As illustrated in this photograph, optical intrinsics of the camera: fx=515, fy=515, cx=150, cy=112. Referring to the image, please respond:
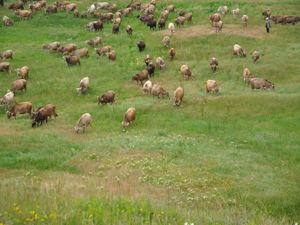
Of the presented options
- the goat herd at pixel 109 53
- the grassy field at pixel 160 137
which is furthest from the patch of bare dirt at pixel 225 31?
the goat herd at pixel 109 53

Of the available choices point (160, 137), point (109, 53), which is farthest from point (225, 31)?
point (160, 137)

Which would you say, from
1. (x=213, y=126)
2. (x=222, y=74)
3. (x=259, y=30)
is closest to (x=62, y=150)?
(x=213, y=126)

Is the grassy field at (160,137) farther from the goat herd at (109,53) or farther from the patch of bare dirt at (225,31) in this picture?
the goat herd at (109,53)

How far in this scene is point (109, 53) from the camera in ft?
134

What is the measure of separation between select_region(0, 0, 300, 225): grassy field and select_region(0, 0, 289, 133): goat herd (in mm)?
579

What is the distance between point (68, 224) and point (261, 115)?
72.8ft

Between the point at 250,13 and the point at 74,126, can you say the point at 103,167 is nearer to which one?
the point at 74,126

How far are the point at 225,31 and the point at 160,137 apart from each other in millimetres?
20490

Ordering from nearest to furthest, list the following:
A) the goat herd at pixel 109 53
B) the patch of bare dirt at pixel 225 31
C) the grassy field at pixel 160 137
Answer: the grassy field at pixel 160 137 → the goat herd at pixel 109 53 → the patch of bare dirt at pixel 225 31

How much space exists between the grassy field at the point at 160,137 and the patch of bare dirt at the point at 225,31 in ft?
0.29

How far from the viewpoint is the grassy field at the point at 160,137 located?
11.7 meters

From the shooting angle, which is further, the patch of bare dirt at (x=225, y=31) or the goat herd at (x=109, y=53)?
the patch of bare dirt at (x=225, y=31)

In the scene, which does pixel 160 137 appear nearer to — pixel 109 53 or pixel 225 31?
pixel 109 53

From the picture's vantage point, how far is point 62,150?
25.5 m
